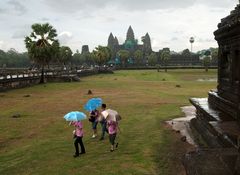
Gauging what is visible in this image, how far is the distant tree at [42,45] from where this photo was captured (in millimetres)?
45562

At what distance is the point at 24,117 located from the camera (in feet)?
62.4

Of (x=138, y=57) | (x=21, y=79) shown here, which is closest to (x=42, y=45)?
(x=21, y=79)

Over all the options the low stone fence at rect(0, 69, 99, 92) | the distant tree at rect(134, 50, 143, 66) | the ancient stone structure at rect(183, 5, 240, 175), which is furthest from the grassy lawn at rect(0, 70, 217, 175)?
the distant tree at rect(134, 50, 143, 66)

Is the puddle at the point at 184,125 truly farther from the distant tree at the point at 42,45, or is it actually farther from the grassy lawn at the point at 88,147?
the distant tree at the point at 42,45

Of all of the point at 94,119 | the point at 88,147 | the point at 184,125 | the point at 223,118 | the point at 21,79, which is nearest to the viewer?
the point at 223,118

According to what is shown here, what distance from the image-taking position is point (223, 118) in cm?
1141

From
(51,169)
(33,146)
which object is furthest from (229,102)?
(33,146)

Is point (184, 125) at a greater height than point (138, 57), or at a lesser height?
lesser

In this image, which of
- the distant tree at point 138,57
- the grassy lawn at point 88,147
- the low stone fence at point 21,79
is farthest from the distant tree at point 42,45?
the distant tree at point 138,57

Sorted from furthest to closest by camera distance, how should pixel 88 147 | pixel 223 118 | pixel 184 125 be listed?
pixel 184 125
pixel 88 147
pixel 223 118

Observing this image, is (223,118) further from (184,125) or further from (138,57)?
(138,57)

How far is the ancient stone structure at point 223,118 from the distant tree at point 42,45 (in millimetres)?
33935

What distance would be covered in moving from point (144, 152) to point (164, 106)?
11449mm

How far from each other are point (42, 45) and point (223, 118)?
3813 centimetres
